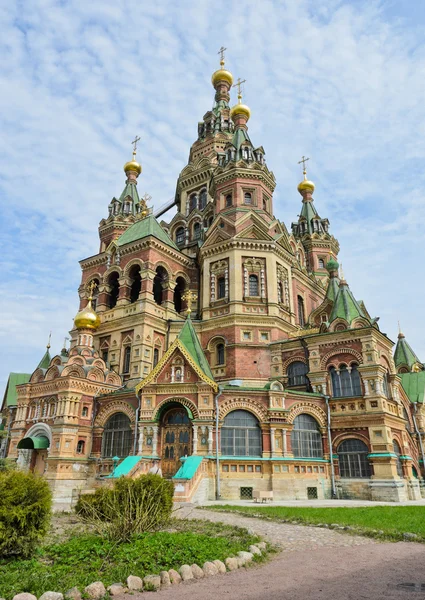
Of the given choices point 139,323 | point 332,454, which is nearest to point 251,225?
point 139,323

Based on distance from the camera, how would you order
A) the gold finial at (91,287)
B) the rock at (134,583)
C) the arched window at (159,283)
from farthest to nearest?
1. the gold finial at (91,287)
2. the arched window at (159,283)
3. the rock at (134,583)

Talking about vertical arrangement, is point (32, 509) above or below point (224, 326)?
below

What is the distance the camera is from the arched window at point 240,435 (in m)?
21.1

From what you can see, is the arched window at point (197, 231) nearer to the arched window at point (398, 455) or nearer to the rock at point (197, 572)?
the arched window at point (398, 455)

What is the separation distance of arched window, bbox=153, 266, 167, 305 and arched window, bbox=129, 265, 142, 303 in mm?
1155

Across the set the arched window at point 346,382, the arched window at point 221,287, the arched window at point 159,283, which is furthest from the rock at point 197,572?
the arched window at point 159,283

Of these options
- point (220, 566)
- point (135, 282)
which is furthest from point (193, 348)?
point (220, 566)

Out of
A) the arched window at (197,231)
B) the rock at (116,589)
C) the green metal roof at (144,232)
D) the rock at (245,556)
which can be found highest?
the arched window at (197,231)

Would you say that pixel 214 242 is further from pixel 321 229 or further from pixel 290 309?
pixel 321 229

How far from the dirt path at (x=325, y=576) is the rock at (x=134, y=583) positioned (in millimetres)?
148

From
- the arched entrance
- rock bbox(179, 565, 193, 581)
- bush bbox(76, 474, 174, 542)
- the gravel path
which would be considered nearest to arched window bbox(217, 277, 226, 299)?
the arched entrance

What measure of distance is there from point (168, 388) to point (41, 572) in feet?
50.2

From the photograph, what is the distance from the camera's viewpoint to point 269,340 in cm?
2678

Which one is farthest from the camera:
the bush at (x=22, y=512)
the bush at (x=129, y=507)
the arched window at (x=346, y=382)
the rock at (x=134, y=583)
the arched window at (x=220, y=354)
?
the arched window at (x=220, y=354)
